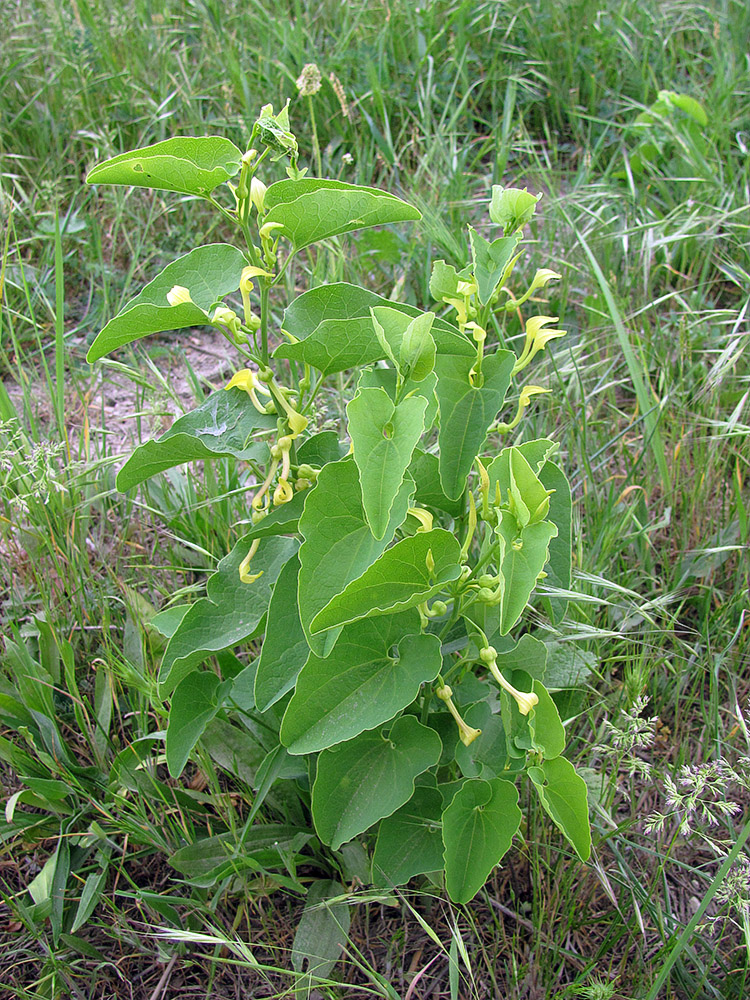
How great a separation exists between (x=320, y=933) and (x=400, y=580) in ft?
2.03

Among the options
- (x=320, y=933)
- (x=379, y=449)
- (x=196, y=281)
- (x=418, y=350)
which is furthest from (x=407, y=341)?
(x=320, y=933)

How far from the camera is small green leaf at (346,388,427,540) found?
2.73 feet

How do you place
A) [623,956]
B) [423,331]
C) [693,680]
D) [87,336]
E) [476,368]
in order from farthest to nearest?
[87,336] < [693,680] < [623,956] < [476,368] < [423,331]

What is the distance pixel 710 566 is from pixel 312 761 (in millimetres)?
933

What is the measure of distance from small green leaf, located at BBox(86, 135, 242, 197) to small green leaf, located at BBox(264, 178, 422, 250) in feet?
0.20

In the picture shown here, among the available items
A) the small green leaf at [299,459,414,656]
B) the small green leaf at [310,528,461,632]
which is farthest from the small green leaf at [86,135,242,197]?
the small green leaf at [310,528,461,632]

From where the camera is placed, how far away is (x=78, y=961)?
1245mm

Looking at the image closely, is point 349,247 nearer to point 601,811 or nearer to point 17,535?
point 17,535

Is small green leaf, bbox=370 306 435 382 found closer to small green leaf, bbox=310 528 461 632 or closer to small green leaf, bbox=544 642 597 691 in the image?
small green leaf, bbox=310 528 461 632

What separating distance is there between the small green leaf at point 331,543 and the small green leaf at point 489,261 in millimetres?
297

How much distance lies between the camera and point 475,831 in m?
1.05

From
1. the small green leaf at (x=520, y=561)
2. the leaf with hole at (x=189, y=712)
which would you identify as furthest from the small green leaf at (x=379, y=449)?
the leaf with hole at (x=189, y=712)

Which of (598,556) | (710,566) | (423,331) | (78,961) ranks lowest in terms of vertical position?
(78,961)

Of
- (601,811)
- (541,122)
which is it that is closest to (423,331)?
(601,811)
